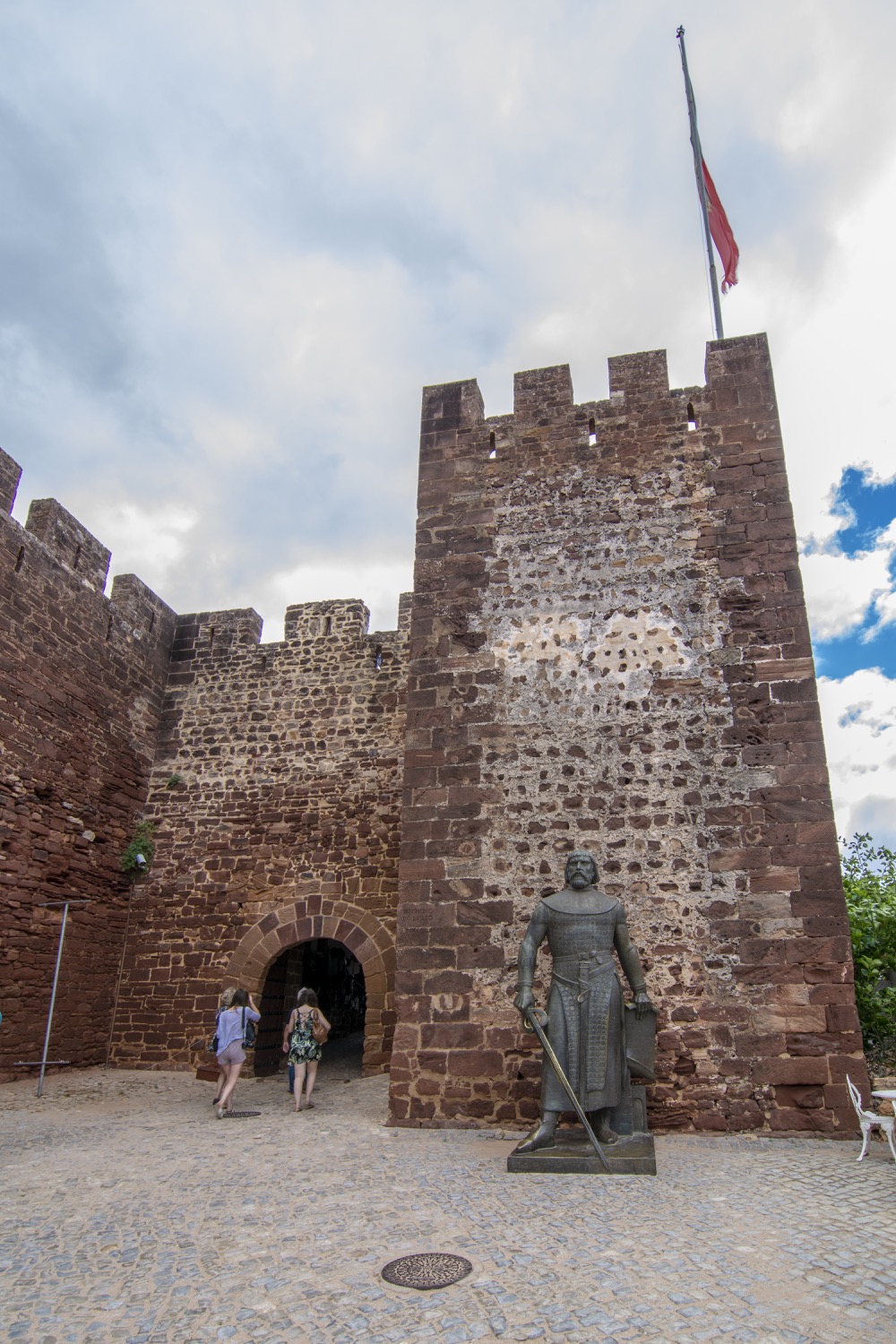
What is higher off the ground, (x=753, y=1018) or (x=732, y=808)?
(x=732, y=808)

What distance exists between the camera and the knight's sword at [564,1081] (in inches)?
219

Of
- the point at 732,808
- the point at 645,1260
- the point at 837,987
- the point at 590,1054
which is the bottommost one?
the point at 645,1260

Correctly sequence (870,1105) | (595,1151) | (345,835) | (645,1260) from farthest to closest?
(345,835) → (870,1105) → (595,1151) → (645,1260)

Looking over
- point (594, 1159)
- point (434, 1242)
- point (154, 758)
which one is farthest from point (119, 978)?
point (434, 1242)

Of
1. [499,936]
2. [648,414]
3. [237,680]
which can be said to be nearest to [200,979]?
[237,680]

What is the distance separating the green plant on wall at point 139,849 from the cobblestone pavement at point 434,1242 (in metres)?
5.78

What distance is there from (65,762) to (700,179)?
11.0 m

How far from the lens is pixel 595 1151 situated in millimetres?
5613

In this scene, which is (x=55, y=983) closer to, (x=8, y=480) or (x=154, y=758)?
(x=154, y=758)

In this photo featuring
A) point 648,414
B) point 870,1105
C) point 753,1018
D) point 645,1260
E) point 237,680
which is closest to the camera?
point 645,1260

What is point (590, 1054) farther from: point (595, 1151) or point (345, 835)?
point (345, 835)

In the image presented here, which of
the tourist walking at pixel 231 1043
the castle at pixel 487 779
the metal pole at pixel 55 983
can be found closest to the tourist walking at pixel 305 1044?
the tourist walking at pixel 231 1043

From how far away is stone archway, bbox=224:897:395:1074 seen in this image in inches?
421

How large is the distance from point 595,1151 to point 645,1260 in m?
1.84
